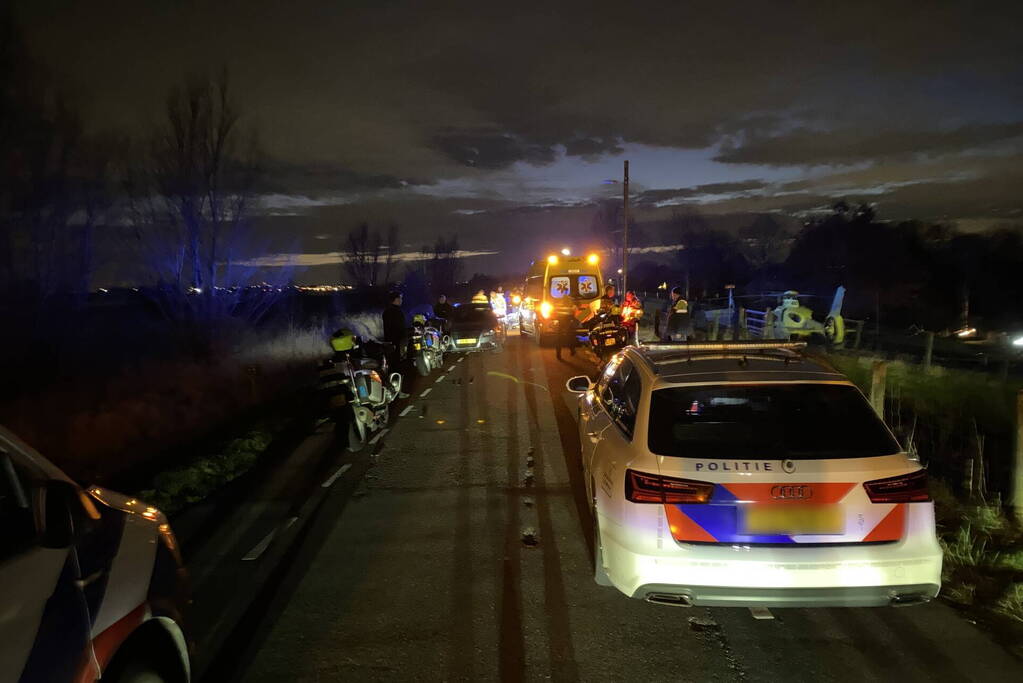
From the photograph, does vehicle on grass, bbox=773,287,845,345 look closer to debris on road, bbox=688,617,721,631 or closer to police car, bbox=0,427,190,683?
debris on road, bbox=688,617,721,631

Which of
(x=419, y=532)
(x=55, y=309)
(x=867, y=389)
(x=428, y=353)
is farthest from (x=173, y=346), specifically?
(x=867, y=389)

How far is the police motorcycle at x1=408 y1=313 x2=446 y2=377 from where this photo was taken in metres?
15.1

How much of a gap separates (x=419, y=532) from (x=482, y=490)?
1250 mm

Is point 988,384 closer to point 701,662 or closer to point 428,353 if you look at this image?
point 701,662

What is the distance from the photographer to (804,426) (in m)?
4.12

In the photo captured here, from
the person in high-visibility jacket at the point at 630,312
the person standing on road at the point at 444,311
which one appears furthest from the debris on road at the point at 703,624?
the person standing on road at the point at 444,311

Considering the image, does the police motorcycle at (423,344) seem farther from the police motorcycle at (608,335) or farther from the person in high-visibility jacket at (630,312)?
the person in high-visibility jacket at (630,312)

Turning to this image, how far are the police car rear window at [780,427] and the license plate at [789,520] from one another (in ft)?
0.90

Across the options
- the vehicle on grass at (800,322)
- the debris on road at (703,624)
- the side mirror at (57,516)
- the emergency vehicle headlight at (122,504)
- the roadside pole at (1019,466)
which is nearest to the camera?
the side mirror at (57,516)

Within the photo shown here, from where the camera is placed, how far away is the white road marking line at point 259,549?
17.3ft

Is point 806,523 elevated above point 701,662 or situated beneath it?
elevated above

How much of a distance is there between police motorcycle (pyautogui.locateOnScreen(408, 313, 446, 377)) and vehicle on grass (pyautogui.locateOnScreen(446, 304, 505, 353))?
6.94ft

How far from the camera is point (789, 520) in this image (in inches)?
141

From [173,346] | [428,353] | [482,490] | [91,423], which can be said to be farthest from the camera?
[173,346]
